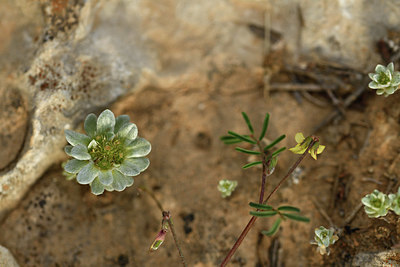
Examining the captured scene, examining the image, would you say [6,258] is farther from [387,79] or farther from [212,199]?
[387,79]

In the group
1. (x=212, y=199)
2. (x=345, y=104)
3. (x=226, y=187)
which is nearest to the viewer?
(x=226, y=187)

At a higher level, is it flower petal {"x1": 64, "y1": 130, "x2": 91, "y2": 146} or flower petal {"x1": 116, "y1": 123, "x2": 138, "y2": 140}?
flower petal {"x1": 64, "y1": 130, "x2": 91, "y2": 146}

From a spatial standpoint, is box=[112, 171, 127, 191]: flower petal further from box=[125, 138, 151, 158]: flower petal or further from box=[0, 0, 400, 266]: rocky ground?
box=[0, 0, 400, 266]: rocky ground

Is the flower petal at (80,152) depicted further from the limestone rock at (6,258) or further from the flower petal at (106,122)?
the limestone rock at (6,258)

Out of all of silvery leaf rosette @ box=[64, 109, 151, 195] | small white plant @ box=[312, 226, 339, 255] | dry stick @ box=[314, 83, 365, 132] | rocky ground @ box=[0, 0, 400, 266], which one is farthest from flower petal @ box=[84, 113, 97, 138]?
dry stick @ box=[314, 83, 365, 132]

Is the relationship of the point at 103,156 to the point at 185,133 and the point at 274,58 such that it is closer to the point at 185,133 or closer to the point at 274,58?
the point at 185,133

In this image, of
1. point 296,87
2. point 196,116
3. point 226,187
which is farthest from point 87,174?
point 296,87

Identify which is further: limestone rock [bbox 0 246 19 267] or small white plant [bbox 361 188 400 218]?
limestone rock [bbox 0 246 19 267]
